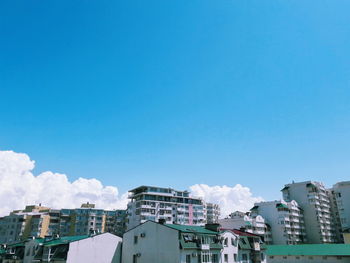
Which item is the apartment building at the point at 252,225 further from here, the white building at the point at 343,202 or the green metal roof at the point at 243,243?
the green metal roof at the point at 243,243

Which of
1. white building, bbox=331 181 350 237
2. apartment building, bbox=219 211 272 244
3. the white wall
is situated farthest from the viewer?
white building, bbox=331 181 350 237

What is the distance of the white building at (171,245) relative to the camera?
47594 mm

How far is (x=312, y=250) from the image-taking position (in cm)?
7256

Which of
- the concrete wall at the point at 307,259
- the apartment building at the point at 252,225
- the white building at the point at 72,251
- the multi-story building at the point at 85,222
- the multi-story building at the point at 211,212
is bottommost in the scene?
the concrete wall at the point at 307,259

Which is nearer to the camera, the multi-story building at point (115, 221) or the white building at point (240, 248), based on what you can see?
the white building at point (240, 248)

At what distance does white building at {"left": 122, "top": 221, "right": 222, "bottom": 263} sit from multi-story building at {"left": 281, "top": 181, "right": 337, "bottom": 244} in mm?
85441

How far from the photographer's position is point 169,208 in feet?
378

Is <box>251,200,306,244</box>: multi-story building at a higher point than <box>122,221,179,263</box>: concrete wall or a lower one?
higher

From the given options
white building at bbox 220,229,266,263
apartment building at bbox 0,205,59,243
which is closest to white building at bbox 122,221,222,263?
white building at bbox 220,229,266,263

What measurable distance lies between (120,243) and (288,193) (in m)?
96.5

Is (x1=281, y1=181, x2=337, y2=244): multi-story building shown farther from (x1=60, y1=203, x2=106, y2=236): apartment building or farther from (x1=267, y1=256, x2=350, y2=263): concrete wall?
(x1=60, y1=203, x2=106, y2=236): apartment building

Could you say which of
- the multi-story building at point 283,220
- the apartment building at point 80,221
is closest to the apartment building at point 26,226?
the apartment building at point 80,221

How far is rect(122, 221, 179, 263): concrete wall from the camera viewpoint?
48.0 metres

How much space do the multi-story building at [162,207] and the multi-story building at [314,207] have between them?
4223 cm
